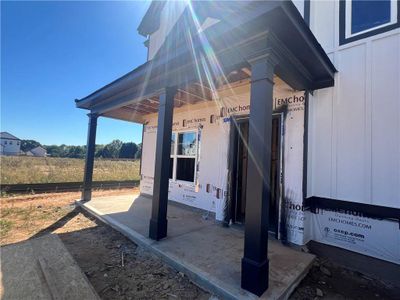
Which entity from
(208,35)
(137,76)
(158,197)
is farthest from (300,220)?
(137,76)

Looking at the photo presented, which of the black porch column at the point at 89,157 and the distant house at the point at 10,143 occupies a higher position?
the distant house at the point at 10,143

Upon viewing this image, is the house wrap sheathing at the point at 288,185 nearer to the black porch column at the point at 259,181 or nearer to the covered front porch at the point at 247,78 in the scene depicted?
the covered front porch at the point at 247,78

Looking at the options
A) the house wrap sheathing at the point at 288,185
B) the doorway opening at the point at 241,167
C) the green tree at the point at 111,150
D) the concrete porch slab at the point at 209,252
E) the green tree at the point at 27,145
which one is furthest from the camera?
the green tree at the point at 27,145

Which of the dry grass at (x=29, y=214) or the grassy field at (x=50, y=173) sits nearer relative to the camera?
the dry grass at (x=29, y=214)

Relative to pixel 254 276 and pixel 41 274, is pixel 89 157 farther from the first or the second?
pixel 254 276

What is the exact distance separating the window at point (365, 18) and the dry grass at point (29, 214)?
21.3 ft

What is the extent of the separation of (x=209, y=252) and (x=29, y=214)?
16.6 feet

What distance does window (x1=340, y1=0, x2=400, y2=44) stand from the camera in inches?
127

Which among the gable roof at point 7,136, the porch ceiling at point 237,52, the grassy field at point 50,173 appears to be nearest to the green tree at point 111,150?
the gable roof at point 7,136

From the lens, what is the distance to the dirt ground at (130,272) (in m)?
2.54

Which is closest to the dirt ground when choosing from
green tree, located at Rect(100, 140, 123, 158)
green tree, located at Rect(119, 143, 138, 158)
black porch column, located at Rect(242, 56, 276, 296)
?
A: black porch column, located at Rect(242, 56, 276, 296)

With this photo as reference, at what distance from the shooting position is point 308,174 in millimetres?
3779

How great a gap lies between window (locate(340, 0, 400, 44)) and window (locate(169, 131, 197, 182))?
395cm

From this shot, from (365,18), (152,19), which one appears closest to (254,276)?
(365,18)
